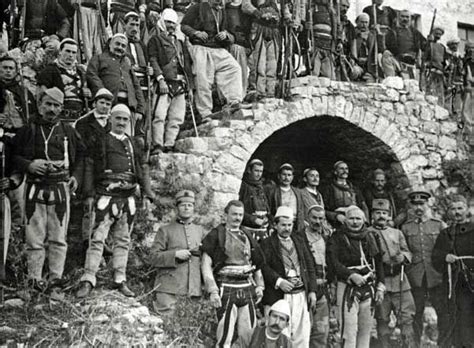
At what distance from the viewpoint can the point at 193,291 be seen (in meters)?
6.67

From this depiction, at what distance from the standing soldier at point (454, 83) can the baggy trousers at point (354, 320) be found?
519 cm

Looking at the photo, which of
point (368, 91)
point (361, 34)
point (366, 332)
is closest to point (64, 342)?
point (366, 332)

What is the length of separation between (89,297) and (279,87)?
4.15 meters

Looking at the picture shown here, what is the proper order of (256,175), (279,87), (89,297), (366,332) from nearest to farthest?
1. (89,297)
2. (366,332)
3. (256,175)
4. (279,87)

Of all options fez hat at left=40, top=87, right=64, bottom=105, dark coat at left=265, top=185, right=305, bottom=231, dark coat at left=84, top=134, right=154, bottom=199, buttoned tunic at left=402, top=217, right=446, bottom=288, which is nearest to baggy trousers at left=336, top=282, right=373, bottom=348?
buttoned tunic at left=402, top=217, right=446, bottom=288

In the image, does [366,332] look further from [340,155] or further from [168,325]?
[340,155]

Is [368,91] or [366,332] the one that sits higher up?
[368,91]

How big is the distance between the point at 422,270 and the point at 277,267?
2.12 metres

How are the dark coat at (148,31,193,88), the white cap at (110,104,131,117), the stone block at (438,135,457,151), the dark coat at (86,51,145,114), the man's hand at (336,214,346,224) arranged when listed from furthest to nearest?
1. the stone block at (438,135,457,151)
2. the man's hand at (336,214,346,224)
3. the dark coat at (148,31,193,88)
4. the dark coat at (86,51,145,114)
5. the white cap at (110,104,131,117)

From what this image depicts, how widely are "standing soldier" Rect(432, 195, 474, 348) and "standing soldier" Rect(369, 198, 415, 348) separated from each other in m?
0.39

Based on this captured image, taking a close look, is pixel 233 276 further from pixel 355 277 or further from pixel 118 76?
pixel 118 76

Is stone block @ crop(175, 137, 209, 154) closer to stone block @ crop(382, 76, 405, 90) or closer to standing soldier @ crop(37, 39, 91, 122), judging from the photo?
standing soldier @ crop(37, 39, 91, 122)

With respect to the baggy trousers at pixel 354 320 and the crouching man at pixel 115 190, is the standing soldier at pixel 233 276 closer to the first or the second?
the crouching man at pixel 115 190

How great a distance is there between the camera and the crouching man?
6.39 metres
